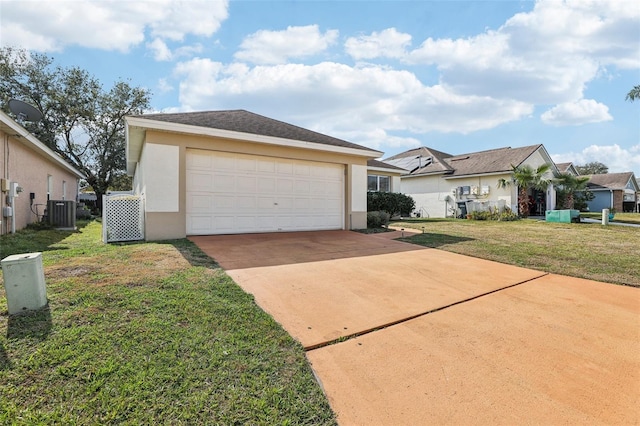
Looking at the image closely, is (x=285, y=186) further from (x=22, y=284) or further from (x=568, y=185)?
(x=568, y=185)

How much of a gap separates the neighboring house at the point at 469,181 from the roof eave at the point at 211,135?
10721 mm

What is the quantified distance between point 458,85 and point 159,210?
13201 mm

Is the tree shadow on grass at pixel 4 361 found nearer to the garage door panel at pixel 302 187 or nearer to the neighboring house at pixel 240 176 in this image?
the neighboring house at pixel 240 176

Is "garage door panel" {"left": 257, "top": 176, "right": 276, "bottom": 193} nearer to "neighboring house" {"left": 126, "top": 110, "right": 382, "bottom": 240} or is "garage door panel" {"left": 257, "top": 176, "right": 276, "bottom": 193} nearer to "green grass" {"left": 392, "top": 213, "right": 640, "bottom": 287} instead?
"neighboring house" {"left": 126, "top": 110, "right": 382, "bottom": 240}

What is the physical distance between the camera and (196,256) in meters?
5.67

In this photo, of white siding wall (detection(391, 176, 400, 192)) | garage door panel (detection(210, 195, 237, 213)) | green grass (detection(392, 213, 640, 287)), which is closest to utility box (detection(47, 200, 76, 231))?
garage door panel (detection(210, 195, 237, 213))

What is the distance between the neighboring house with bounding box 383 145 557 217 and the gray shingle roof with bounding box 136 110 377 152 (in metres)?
11.4

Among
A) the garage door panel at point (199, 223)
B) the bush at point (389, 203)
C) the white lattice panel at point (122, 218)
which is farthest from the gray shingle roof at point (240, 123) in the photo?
the bush at point (389, 203)

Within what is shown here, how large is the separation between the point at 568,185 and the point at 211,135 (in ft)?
67.8

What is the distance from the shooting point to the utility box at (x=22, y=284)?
287cm

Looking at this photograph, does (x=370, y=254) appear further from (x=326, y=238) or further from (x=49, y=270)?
(x=49, y=270)

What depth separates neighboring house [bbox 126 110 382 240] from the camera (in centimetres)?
763

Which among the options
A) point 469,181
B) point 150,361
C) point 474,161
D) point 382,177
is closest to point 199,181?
point 150,361

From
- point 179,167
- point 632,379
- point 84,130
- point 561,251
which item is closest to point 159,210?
point 179,167
